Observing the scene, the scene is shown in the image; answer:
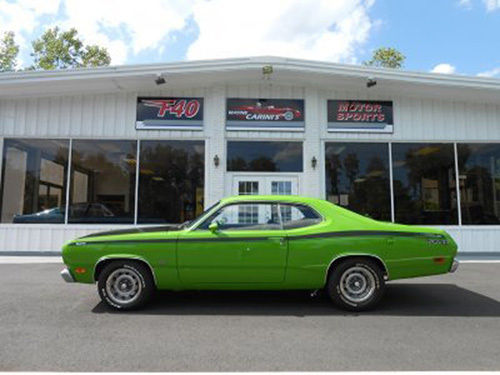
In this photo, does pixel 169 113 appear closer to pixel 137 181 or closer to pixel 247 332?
pixel 137 181

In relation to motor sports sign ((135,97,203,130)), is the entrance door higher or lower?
lower

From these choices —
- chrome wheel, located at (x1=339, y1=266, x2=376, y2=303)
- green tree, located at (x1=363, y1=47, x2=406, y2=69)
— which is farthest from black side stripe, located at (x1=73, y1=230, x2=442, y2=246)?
green tree, located at (x1=363, y1=47, x2=406, y2=69)

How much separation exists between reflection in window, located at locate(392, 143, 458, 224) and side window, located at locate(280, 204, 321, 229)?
6777 millimetres

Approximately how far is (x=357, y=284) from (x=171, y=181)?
711 centimetres

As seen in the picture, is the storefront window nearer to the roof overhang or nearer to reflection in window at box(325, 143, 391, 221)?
reflection in window at box(325, 143, 391, 221)

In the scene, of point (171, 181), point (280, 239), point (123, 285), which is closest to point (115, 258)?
point (123, 285)

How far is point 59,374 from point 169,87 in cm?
901

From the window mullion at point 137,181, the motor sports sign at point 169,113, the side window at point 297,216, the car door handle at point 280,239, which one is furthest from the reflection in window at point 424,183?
the window mullion at point 137,181

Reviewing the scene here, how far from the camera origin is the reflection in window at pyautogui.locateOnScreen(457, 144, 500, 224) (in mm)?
11148

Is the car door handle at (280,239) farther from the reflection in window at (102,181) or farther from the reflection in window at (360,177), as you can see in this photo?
the reflection in window at (102,181)

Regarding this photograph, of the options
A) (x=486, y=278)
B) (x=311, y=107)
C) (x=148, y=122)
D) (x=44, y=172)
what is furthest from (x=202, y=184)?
(x=486, y=278)

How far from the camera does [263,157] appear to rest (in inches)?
428

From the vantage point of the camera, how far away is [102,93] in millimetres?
10844

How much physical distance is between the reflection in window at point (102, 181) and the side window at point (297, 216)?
6.75 m
